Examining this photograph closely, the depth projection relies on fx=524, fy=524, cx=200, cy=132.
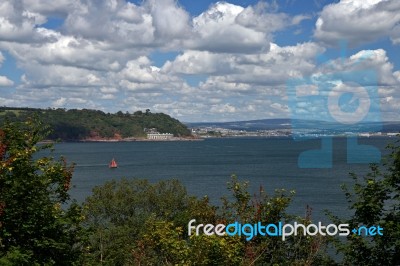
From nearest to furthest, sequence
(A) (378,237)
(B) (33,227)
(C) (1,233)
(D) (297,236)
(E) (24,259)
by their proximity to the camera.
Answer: (E) (24,259), (C) (1,233), (B) (33,227), (A) (378,237), (D) (297,236)

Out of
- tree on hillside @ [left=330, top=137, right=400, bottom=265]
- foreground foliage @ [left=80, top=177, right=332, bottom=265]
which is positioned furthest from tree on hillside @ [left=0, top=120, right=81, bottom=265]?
tree on hillside @ [left=330, top=137, right=400, bottom=265]

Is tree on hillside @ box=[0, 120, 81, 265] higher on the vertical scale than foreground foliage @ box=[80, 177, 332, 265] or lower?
higher

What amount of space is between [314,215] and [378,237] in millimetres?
37919

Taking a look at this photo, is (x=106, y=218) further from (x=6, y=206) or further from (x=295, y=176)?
(x=295, y=176)

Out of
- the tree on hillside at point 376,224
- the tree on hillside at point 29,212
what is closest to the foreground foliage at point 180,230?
the tree on hillside at point 376,224

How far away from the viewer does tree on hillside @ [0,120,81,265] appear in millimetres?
12188

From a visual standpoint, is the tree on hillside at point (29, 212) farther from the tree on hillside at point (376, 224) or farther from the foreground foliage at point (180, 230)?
the tree on hillside at point (376, 224)

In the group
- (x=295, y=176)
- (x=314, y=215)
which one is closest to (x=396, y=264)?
(x=314, y=215)

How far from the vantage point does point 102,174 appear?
108 metres

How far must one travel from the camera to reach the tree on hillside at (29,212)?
40.0 ft

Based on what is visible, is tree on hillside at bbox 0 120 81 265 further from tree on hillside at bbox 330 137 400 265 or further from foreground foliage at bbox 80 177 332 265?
tree on hillside at bbox 330 137 400 265

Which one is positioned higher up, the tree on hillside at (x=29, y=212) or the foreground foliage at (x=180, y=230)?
the tree on hillside at (x=29, y=212)

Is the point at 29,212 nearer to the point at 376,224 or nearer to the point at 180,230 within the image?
the point at 180,230

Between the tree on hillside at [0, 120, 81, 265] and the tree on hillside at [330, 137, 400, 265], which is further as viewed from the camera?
the tree on hillside at [330, 137, 400, 265]
